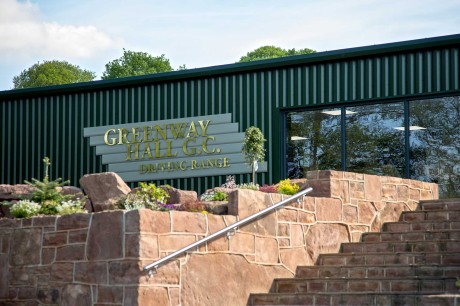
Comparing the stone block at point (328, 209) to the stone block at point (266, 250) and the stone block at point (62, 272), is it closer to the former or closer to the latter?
the stone block at point (266, 250)

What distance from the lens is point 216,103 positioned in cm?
2050

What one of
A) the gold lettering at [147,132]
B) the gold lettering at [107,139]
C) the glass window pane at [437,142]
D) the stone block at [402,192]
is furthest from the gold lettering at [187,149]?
the stone block at [402,192]

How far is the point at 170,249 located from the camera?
1107 cm

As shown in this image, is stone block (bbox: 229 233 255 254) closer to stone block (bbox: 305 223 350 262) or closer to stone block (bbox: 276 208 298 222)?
stone block (bbox: 276 208 298 222)

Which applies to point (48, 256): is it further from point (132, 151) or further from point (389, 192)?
point (132, 151)

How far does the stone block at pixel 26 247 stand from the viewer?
39.1 ft

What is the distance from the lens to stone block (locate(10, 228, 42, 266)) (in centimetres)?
1192

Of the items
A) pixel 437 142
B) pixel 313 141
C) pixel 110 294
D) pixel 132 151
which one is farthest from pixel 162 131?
pixel 110 294

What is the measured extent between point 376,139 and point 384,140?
7.4 inches

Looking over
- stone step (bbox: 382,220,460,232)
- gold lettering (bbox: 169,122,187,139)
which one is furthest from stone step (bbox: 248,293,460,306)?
gold lettering (bbox: 169,122,187,139)

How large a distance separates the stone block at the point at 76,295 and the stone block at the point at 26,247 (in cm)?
76

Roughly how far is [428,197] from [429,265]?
13.1ft

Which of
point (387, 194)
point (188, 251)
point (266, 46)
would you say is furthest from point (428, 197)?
point (266, 46)

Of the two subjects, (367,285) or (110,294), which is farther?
(367,285)
